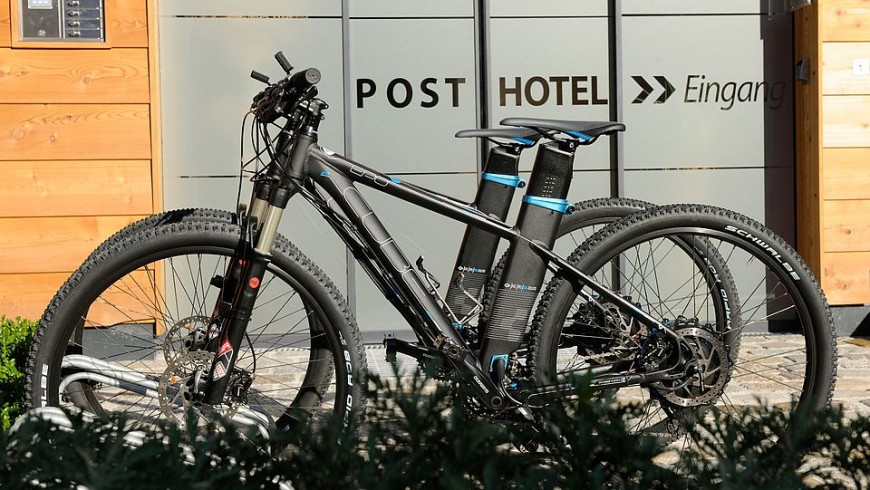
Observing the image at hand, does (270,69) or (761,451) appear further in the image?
(270,69)

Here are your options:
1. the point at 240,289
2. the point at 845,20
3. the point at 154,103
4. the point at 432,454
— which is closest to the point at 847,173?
the point at 845,20

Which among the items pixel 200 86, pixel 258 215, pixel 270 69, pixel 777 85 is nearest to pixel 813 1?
pixel 777 85

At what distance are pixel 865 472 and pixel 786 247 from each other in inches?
83.6

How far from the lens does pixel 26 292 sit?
21.7 feet

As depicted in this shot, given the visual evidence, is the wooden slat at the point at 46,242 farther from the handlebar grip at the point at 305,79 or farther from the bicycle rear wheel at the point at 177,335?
the handlebar grip at the point at 305,79

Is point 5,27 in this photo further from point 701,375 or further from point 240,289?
point 701,375

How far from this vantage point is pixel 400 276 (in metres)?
3.32

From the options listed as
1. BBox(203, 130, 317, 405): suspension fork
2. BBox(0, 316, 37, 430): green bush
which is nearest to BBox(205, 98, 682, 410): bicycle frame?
BBox(203, 130, 317, 405): suspension fork

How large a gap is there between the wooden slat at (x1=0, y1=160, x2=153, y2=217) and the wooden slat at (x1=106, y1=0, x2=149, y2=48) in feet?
2.34

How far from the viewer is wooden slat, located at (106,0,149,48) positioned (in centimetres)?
661

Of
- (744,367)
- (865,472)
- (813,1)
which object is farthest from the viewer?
(813,1)

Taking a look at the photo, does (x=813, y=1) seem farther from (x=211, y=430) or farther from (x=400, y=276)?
(x=211, y=430)

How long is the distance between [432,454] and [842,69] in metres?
6.35

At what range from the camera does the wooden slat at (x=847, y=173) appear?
23.1 feet
